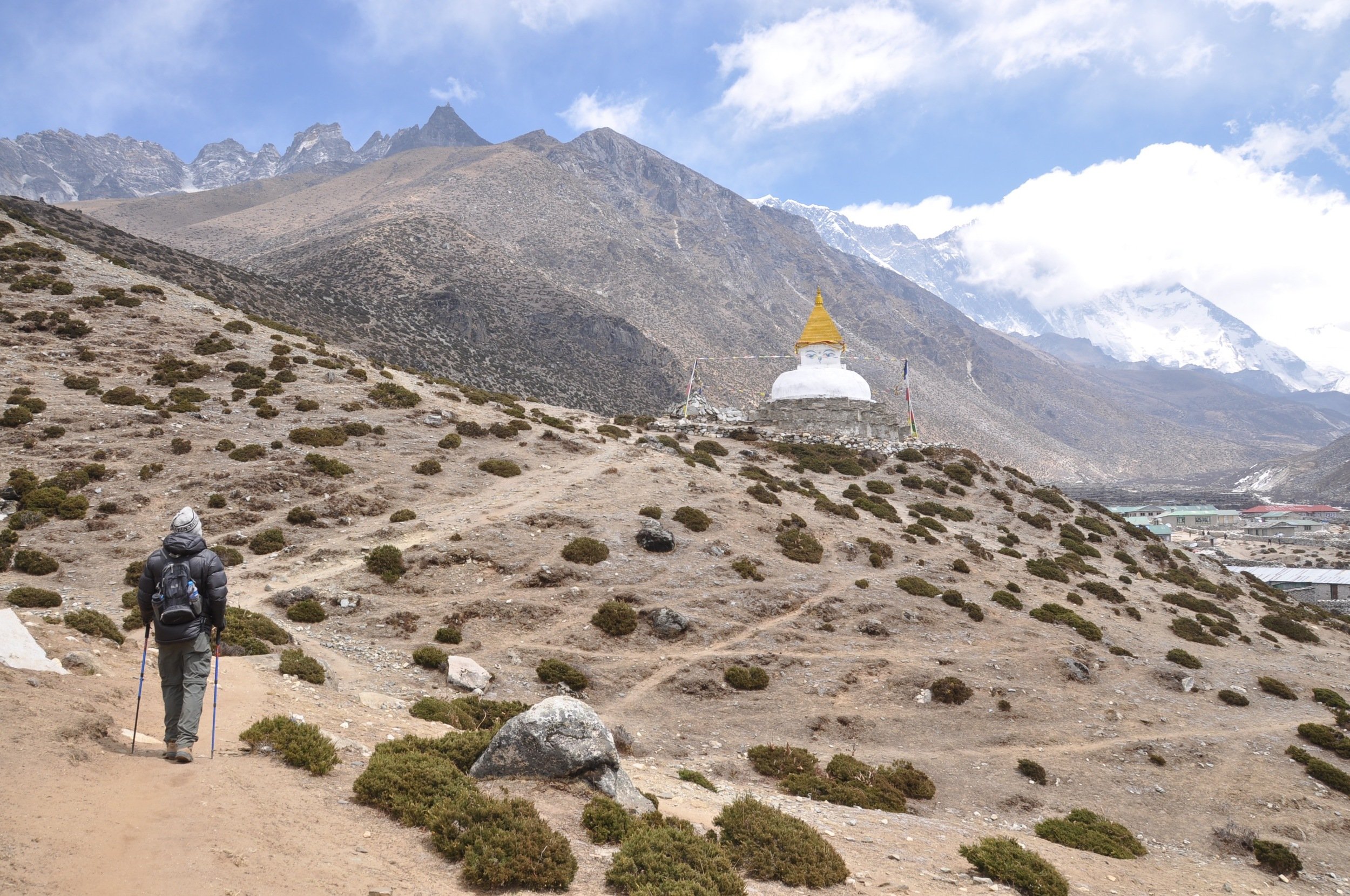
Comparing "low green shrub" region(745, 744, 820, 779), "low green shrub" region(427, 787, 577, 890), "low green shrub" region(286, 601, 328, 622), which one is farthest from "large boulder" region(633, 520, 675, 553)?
"low green shrub" region(427, 787, 577, 890)

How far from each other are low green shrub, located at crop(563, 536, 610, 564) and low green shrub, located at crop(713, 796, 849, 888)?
49.5 feet

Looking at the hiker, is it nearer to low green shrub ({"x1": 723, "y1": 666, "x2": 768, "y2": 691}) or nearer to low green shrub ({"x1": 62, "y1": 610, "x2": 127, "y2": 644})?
low green shrub ({"x1": 62, "y1": 610, "x2": 127, "y2": 644})

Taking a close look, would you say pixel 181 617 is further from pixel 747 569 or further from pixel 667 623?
pixel 747 569

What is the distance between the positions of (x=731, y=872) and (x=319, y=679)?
31.9 feet

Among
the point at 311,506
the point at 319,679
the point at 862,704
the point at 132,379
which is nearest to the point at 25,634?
the point at 319,679

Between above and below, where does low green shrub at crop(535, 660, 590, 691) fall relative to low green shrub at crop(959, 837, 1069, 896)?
above

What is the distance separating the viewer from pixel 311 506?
2562 centimetres

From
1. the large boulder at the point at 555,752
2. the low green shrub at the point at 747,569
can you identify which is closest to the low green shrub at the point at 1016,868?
the large boulder at the point at 555,752

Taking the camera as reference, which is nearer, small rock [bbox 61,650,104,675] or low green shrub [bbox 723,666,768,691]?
small rock [bbox 61,650,104,675]

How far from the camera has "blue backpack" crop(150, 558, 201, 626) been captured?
27.4ft

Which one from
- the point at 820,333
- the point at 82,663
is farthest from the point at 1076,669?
the point at 820,333

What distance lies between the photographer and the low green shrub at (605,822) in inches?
341

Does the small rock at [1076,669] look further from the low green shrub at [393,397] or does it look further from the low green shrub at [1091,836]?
A: the low green shrub at [393,397]

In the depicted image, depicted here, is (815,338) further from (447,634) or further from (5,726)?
(5,726)
